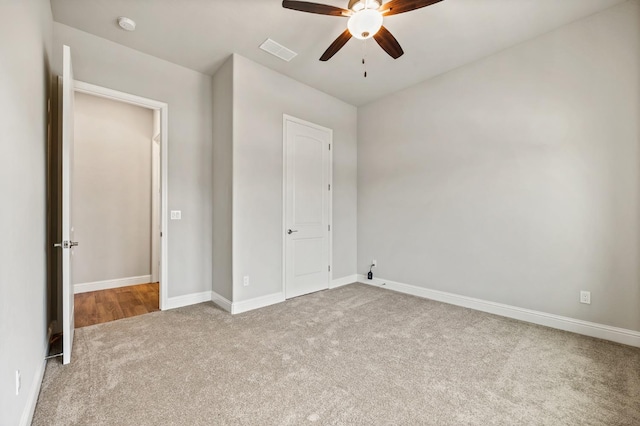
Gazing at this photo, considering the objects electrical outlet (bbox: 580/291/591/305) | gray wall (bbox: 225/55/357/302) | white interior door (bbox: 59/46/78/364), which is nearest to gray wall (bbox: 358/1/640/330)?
electrical outlet (bbox: 580/291/591/305)

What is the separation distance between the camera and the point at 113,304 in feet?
11.6

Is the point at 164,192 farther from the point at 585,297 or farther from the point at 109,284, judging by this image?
the point at 585,297

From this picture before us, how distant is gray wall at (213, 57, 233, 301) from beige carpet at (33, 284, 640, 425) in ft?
1.97

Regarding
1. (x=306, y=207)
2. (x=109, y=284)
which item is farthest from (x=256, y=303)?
(x=109, y=284)

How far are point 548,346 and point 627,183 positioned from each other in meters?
1.60

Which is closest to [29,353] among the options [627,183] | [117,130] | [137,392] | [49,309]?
[137,392]

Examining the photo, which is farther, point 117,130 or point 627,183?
point 117,130

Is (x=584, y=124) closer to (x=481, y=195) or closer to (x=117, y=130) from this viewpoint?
(x=481, y=195)

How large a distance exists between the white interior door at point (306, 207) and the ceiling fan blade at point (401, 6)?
1.94 metres

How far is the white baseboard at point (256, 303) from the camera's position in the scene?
10.6 ft

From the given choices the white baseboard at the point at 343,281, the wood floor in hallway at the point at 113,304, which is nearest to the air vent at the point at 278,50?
the white baseboard at the point at 343,281

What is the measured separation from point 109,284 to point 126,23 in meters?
3.53

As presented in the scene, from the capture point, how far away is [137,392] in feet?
5.97

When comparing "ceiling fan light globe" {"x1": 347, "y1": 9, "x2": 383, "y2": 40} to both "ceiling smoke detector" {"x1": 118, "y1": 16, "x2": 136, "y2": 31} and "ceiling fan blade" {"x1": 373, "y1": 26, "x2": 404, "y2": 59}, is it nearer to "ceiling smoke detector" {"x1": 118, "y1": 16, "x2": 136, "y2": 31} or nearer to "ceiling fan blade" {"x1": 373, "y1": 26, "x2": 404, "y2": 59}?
"ceiling fan blade" {"x1": 373, "y1": 26, "x2": 404, "y2": 59}
